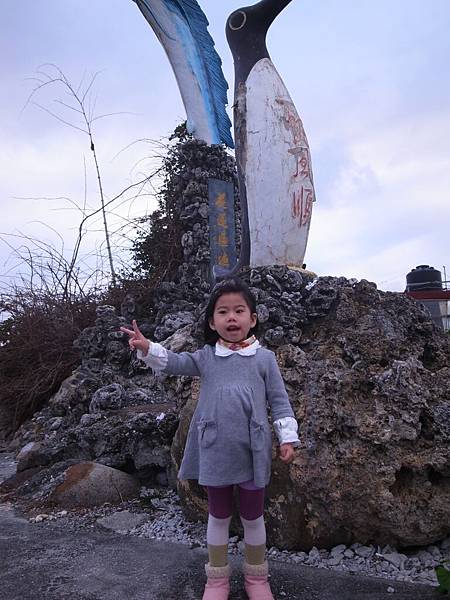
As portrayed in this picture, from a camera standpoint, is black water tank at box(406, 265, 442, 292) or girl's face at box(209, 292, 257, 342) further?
black water tank at box(406, 265, 442, 292)

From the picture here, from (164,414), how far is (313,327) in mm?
1119

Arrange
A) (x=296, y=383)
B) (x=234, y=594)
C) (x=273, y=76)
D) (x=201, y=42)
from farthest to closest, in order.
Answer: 1. (x=201, y=42)
2. (x=273, y=76)
3. (x=296, y=383)
4. (x=234, y=594)

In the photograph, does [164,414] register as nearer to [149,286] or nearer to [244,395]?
[244,395]

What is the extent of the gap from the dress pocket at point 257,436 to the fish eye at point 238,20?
2850 mm

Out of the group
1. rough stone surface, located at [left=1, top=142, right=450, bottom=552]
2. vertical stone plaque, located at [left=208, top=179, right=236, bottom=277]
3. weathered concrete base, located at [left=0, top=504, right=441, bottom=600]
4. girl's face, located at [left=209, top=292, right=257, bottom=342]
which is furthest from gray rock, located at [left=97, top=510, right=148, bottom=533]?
vertical stone plaque, located at [left=208, top=179, right=236, bottom=277]

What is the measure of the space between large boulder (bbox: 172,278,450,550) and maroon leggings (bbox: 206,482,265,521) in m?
0.31

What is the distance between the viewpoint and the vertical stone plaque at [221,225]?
590cm

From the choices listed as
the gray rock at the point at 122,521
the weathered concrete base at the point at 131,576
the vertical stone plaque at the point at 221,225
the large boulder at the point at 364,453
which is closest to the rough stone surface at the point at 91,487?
the gray rock at the point at 122,521

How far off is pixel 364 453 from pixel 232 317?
0.78 m

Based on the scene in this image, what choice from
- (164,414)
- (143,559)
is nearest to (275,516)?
(143,559)

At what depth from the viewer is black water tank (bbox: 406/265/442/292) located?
9492 mm

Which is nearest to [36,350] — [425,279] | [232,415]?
[232,415]

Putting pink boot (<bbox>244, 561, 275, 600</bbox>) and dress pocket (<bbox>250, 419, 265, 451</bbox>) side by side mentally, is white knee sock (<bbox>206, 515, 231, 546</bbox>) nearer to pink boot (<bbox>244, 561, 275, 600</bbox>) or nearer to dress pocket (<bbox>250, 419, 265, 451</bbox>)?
→ pink boot (<bbox>244, 561, 275, 600</bbox>)

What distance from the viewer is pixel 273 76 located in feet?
11.4
